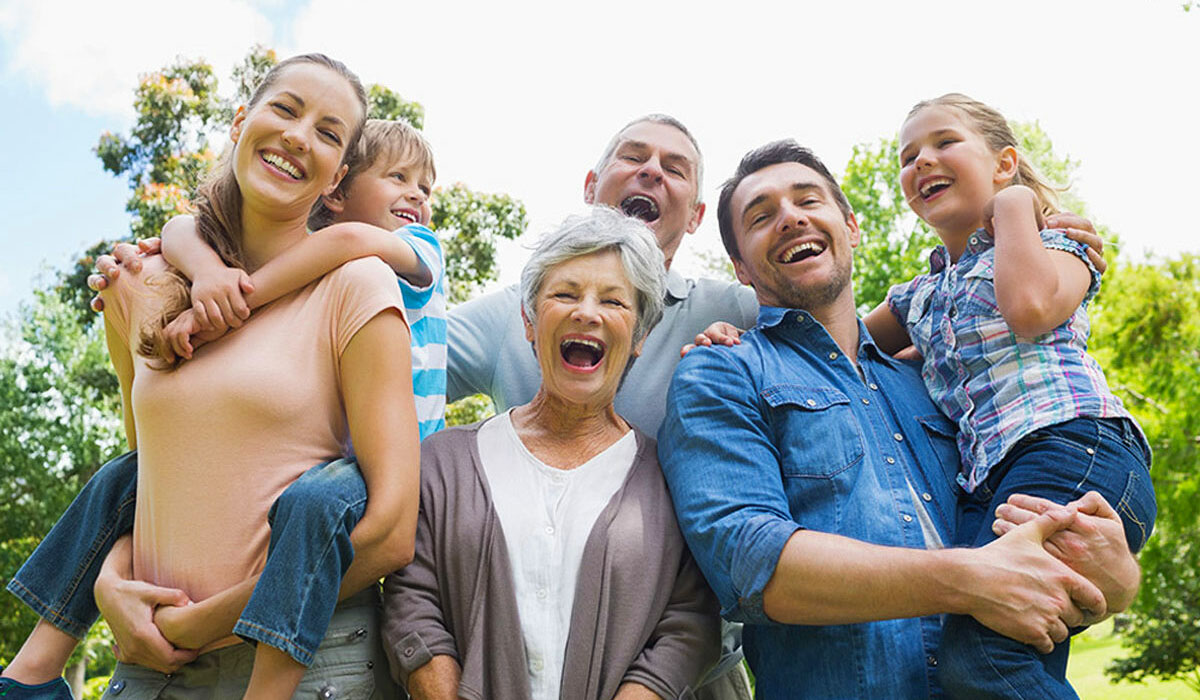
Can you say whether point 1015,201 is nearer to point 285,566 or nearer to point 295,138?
point 295,138

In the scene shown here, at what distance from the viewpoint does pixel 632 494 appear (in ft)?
8.48

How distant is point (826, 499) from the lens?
261 centimetres

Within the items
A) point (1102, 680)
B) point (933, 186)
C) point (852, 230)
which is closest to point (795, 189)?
point (852, 230)

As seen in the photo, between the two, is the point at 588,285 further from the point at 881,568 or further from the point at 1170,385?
the point at 1170,385

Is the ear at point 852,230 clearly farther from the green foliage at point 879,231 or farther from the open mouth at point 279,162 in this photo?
the green foliage at point 879,231

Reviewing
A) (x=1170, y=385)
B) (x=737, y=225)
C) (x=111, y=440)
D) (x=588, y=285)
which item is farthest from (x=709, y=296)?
(x=111, y=440)

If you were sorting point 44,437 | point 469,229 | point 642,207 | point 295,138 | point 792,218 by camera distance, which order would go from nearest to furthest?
point 295,138, point 792,218, point 642,207, point 469,229, point 44,437

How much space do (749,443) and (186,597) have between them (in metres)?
1.52

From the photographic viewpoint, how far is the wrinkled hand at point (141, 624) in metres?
2.21

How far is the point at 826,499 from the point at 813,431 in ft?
0.69

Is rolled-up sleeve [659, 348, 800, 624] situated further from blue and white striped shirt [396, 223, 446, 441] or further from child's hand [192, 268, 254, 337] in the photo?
child's hand [192, 268, 254, 337]

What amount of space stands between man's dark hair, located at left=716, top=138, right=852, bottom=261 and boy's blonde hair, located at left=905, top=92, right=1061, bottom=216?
0.43 m

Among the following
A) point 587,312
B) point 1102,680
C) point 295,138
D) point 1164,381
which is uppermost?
point 295,138

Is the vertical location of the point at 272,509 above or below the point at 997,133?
below
